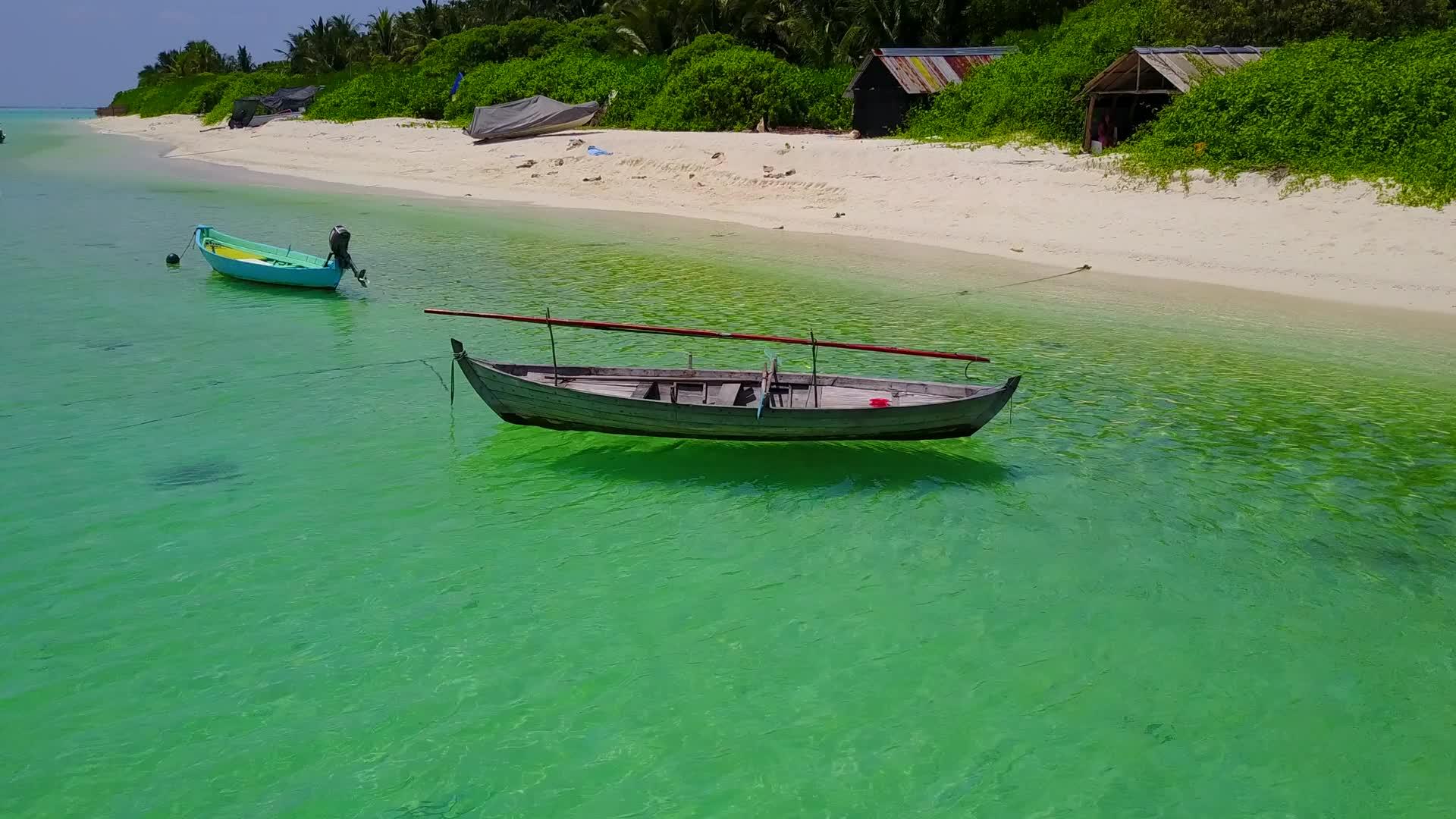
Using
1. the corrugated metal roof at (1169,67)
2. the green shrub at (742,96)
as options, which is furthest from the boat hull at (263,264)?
the green shrub at (742,96)

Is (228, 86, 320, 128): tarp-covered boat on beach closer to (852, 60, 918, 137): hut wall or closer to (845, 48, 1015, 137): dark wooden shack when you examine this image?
(852, 60, 918, 137): hut wall

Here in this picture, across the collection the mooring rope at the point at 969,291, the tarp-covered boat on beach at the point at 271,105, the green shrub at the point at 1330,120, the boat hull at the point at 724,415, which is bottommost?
the boat hull at the point at 724,415

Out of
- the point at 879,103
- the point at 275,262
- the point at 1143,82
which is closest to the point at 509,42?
the point at 879,103

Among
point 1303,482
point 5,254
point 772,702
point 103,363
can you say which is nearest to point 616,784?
point 772,702

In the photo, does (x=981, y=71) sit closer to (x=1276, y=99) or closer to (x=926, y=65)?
(x=926, y=65)

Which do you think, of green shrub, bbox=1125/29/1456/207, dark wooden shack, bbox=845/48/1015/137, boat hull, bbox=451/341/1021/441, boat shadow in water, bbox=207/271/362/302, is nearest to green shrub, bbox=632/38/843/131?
dark wooden shack, bbox=845/48/1015/137

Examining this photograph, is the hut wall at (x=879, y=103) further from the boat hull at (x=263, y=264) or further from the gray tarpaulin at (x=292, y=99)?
the gray tarpaulin at (x=292, y=99)
